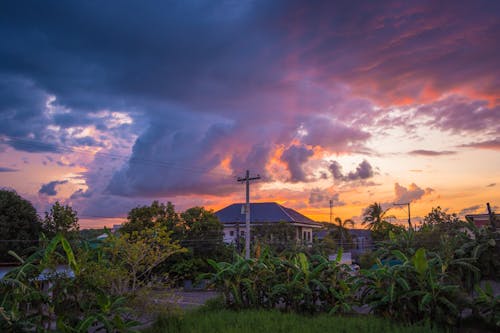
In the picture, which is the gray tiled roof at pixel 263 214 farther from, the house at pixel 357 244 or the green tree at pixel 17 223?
the green tree at pixel 17 223

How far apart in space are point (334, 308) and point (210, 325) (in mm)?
3468

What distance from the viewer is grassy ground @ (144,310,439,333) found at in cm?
953

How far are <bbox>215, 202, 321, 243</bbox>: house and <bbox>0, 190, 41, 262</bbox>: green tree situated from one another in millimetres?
19508

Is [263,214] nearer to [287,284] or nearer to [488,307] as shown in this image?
[287,284]

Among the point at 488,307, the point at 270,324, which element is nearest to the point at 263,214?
the point at 270,324

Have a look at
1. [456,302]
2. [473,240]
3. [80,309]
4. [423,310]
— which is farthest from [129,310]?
[473,240]

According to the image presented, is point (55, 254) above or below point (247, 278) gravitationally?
above

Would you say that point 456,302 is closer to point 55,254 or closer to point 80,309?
point 80,309

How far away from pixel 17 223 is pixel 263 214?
24.3 m

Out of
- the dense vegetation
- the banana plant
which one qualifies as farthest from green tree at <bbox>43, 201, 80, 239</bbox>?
the banana plant

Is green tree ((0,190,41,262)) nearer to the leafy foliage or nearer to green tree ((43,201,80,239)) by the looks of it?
green tree ((43,201,80,239))

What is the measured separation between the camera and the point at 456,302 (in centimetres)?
1007

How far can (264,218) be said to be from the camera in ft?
140

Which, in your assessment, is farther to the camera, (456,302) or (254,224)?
(254,224)
